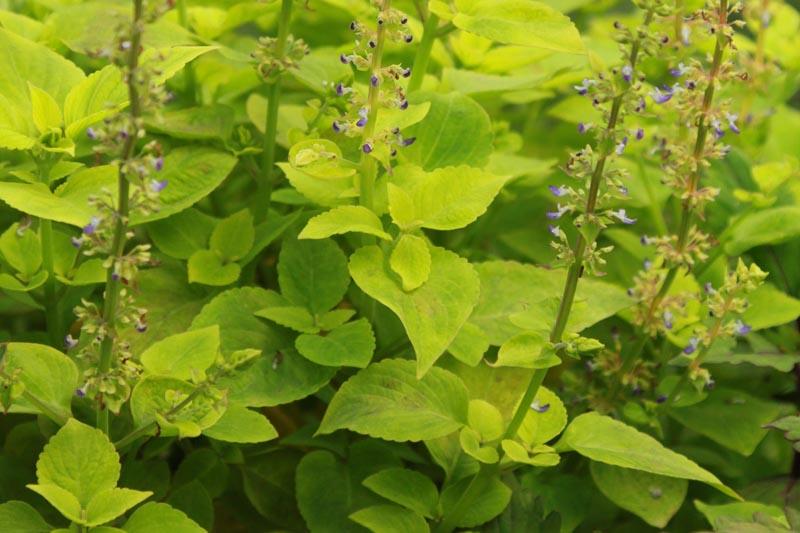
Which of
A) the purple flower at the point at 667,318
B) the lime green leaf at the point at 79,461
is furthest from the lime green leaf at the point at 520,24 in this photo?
the lime green leaf at the point at 79,461

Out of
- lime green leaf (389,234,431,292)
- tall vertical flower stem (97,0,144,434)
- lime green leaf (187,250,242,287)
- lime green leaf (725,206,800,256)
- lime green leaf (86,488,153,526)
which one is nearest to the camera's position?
tall vertical flower stem (97,0,144,434)

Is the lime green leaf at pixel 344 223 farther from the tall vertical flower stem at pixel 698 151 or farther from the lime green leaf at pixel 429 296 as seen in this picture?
the tall vertical flower stem at pixel 698 151

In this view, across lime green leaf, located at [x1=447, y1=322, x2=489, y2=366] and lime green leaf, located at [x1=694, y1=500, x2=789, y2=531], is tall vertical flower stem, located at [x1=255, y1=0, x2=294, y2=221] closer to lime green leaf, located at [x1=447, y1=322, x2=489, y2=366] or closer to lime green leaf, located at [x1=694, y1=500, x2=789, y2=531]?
lime green leaf, located at [x1=447, y1=322, x2=489, y2=366]

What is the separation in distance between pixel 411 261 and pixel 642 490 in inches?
11.5

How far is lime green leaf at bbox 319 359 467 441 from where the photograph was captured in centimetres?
77

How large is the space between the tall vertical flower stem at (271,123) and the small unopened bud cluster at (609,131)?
279 millimetres

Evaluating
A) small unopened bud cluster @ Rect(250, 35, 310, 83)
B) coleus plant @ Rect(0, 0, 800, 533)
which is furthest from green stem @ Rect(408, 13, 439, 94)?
small unopened bud cluster @ Rect(250, 35, 310, 83)

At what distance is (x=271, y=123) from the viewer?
924mm

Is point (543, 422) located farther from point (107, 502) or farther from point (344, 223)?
point (107, 502)

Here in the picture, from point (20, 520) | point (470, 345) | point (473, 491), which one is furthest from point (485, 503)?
point (20, 520)

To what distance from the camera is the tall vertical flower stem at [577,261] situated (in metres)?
0.67

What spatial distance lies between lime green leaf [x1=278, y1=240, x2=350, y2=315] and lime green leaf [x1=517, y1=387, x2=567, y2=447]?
0.18 meters

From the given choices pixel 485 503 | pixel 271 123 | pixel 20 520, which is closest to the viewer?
pixel 20 520

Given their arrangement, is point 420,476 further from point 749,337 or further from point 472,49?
point 472,49
